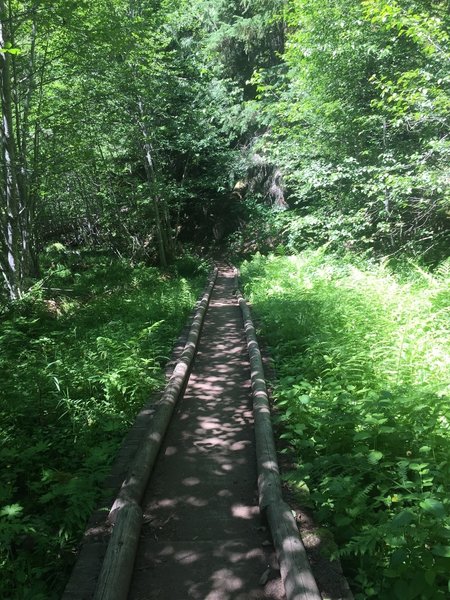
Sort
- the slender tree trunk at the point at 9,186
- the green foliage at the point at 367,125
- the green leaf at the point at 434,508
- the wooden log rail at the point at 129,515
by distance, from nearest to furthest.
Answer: the green leaf at the point at 434,508 → the wooden log rail at the point at 129,515 → the slender tree trunk at the point at 9,186 → the green foliage at the point at 367,125

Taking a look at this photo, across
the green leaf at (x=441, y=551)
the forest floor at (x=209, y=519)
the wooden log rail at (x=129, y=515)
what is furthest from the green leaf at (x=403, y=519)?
the wooden log rail at (x=129, y=515)

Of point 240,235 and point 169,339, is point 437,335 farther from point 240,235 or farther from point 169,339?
point 240,235

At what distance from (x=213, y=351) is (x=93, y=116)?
9.01 m

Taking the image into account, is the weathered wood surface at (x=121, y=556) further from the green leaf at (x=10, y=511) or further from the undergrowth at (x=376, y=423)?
the undergrowth at (x=376, y=423)

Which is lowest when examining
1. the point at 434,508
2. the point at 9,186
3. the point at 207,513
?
the point at 207,513

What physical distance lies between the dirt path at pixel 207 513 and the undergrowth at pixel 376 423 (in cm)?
51

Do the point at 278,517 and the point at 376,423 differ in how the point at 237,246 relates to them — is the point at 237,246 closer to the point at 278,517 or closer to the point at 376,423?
the point at 376,423

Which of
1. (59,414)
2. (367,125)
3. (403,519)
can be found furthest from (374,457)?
(367,125)

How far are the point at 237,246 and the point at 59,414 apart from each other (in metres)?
20.3

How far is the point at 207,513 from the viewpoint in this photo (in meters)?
3.50

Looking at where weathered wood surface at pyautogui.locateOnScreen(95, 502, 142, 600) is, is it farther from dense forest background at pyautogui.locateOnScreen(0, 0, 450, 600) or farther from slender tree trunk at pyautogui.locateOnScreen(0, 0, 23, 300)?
slender tree trunk at pyautogui.locateOnScreen(0, 0, 23, 300)

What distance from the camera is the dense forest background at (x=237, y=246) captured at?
320 centimetres

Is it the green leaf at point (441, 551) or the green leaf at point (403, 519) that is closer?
the green leaf at point (441, 551)

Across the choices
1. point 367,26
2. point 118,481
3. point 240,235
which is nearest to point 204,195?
point 240,235
